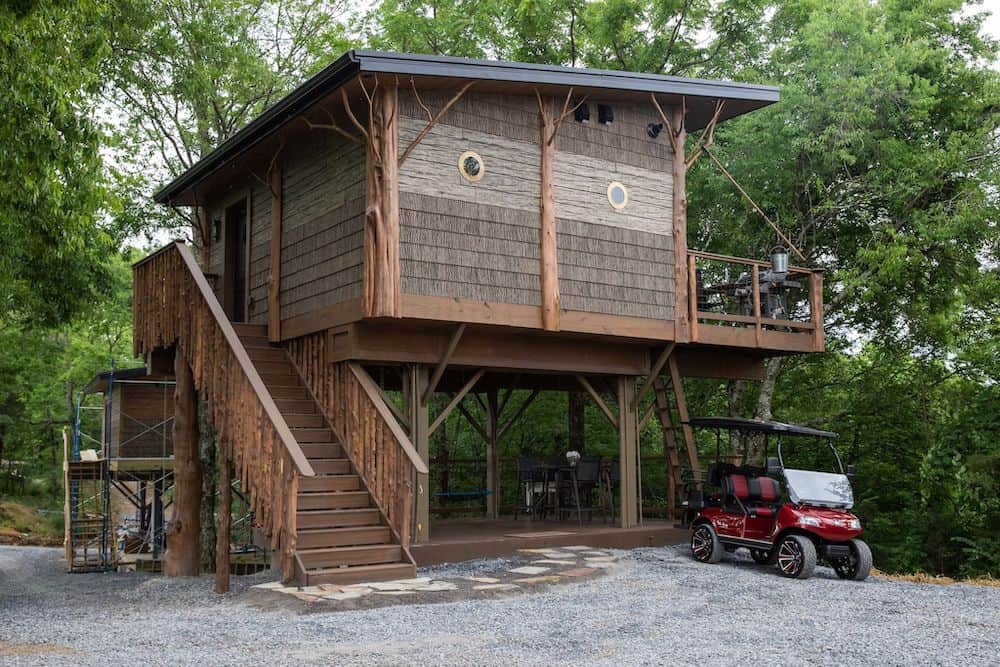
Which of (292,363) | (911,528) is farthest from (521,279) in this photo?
(911,528)

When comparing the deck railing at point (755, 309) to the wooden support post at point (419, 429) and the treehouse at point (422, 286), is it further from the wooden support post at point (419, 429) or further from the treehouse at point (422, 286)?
the wooden support post at point (419, 429)

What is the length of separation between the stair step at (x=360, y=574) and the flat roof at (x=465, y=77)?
531cm

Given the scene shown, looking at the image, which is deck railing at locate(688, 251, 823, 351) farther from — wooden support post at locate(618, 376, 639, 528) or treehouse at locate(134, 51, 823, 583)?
wooden support post at locate(618, 376, 639, 528)

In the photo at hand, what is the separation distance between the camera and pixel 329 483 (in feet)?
35.5

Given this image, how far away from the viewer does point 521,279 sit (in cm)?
1164

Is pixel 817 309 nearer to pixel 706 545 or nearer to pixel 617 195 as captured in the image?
pixel 617 195

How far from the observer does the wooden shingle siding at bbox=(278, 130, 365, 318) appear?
452 inches

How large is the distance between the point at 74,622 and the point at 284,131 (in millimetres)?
6734

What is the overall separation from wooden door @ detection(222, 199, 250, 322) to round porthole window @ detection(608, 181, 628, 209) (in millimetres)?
6200

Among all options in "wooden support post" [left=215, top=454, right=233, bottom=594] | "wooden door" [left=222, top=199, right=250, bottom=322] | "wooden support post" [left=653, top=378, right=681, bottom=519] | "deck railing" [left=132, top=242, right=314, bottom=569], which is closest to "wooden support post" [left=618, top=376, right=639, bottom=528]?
"wooden support post" [left=653, top=378, right=681, bottom=519]

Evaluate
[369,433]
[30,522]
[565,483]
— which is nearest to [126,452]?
[565,483]

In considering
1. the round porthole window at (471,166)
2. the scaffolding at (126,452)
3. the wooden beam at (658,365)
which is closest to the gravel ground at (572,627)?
the wooden beam at (658,365)

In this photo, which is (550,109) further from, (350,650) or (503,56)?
(503,56)

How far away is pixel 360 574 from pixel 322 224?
191 inches
